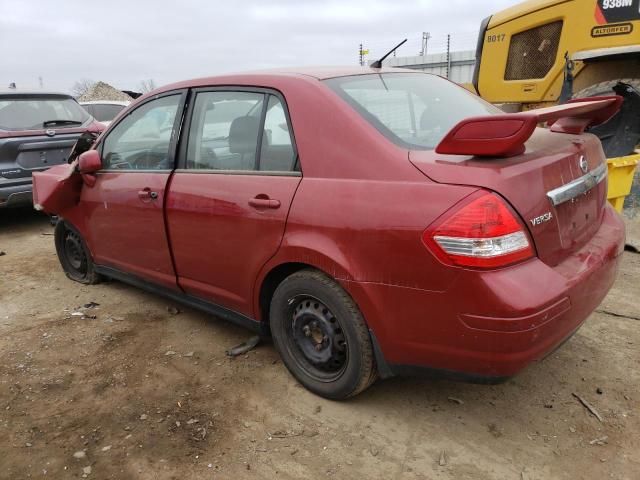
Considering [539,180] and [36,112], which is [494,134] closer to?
[539,180]

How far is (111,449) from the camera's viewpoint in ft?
7.92

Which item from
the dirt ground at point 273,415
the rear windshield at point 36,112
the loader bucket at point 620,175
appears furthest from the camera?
the rear windshield at point 36,112

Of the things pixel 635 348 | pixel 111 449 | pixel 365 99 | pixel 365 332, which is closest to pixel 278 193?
pixel 365 99

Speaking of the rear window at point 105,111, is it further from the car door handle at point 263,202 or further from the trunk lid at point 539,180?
the trunk lid at point 539,180

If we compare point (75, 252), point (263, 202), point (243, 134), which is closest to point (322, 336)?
point (263, 202)

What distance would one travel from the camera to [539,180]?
6.98 feet

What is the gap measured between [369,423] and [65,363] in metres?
1.94

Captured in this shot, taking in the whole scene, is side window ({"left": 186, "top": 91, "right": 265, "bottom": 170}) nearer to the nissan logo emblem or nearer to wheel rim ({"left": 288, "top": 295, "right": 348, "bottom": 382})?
wheel rim ({"left": 288, "top": 295, "right": 348, "bottom": 382})

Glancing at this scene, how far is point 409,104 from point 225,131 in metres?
1.04

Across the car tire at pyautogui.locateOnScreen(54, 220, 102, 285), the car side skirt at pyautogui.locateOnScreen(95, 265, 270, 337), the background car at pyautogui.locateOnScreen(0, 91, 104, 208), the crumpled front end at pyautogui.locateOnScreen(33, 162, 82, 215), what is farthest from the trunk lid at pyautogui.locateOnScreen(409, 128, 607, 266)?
the background car at pyautogui.locateOnScreen(0, 91, 104, 208)

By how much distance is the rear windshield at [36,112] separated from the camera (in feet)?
20.3

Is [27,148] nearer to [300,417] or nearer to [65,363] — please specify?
[65,363]

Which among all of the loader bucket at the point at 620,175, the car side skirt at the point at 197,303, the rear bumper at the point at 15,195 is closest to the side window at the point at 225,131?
the car side skirt at the point at 197,303

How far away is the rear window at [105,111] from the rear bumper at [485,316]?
10533 millimetres
